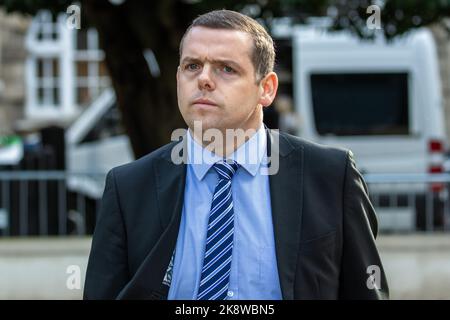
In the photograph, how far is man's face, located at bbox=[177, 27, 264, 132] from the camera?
8.68ft

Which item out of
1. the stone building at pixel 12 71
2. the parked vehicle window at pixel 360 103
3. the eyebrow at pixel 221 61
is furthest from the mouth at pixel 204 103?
the stone building at pixel 12 71

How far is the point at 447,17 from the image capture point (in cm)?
742

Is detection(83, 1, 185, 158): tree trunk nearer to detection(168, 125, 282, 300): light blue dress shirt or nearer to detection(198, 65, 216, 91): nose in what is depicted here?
detection(168, 125, 282, 300): light blue dress shirt

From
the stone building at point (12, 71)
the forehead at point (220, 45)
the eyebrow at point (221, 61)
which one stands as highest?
the stone building at point (12, 71)

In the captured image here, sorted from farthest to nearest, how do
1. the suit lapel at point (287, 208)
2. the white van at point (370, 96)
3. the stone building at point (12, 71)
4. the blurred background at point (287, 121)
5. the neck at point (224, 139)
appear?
1. the stone building at point (12, 71)
2. the white van at point (370, 96)
3. the blurred background at point (287, 121)
4. the neck at point (224, 139)
5. the suit lapel at point (287, 208)

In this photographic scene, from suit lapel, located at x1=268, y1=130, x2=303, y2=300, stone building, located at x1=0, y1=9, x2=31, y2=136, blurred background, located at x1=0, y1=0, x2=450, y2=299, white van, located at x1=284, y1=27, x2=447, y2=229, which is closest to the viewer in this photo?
suit lapel, located at x1=268, y1=130, x2=303, y2=300

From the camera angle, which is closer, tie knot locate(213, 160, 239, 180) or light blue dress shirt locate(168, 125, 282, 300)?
light blue dress shirt locate(168, 125, 282, 300)

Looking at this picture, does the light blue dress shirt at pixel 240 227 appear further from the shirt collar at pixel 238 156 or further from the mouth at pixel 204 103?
the mouth at pixel 204 103

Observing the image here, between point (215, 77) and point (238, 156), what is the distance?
238 millimetres

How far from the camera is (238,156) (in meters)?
2.76

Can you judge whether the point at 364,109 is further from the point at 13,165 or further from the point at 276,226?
the point at 276,226

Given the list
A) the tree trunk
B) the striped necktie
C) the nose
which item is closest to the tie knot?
the striped necktie

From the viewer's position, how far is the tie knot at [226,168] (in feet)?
8.97

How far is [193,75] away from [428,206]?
8605 millimetres
